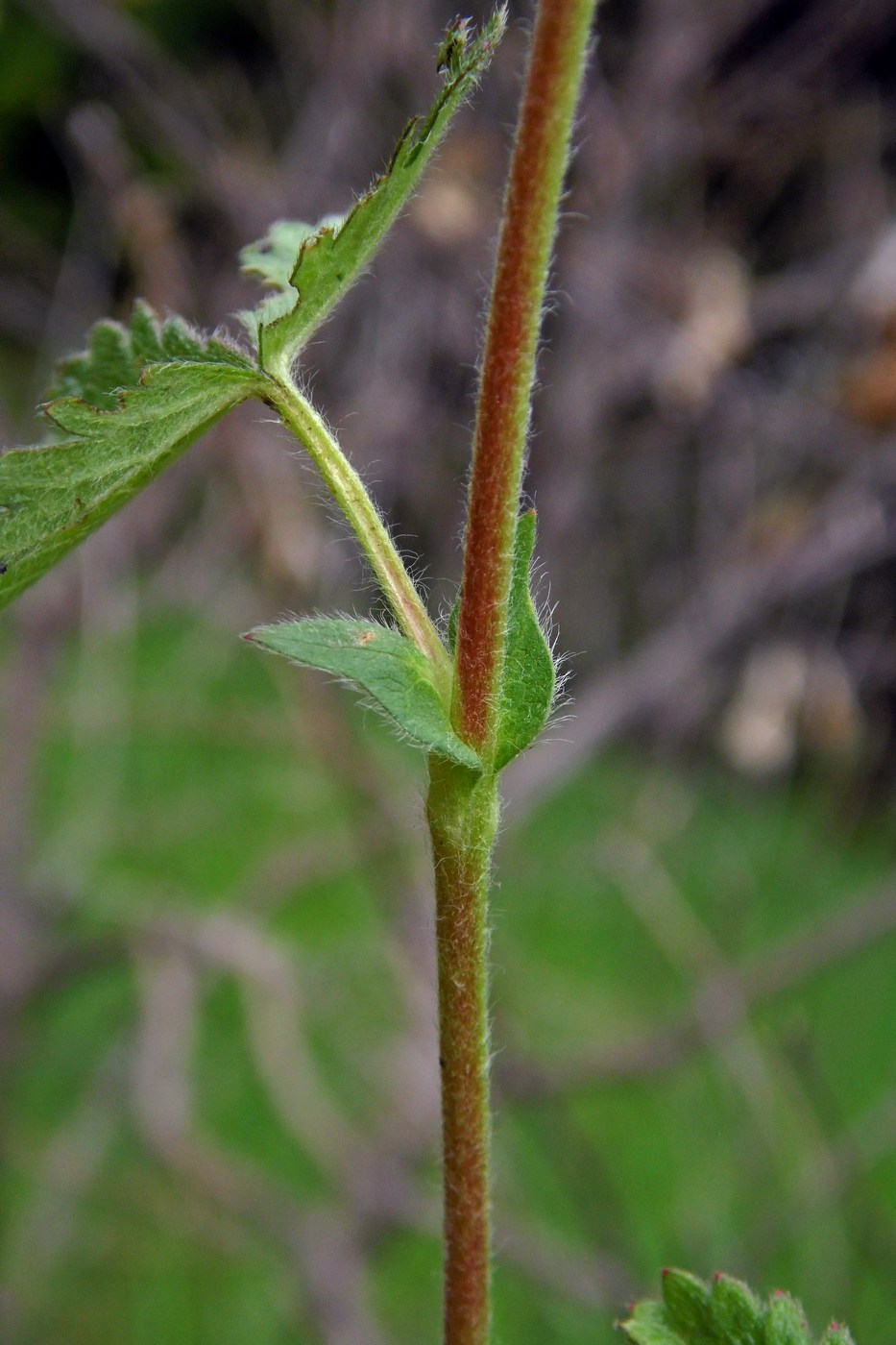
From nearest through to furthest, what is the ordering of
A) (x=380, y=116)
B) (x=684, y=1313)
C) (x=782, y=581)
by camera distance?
(x=684, y=1313), (x=782, y=581), (x=380, y=116)

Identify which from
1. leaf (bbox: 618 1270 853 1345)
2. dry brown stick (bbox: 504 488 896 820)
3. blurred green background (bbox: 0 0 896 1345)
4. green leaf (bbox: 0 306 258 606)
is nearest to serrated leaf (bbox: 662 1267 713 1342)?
leaf (bbox: 618 1270 853 1345)

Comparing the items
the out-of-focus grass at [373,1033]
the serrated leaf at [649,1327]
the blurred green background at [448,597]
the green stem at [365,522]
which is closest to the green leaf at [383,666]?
the green stem at [365,522]

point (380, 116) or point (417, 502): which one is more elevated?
point (380, 116)

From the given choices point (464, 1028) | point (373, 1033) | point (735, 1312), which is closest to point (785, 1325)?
point (735, 1312)

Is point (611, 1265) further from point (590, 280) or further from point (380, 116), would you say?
point (380, 116)

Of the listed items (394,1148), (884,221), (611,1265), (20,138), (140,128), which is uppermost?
(20,138)

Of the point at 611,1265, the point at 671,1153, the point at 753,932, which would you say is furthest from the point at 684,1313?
the point at 753,932

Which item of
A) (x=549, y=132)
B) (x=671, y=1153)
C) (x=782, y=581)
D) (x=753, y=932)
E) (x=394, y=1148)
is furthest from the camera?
(x=753, y=932)
